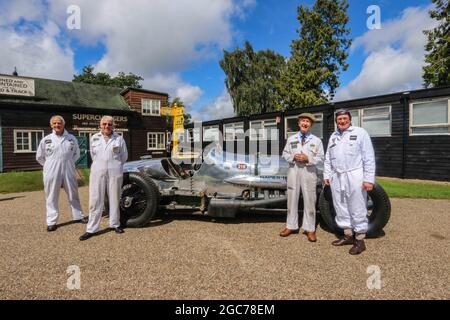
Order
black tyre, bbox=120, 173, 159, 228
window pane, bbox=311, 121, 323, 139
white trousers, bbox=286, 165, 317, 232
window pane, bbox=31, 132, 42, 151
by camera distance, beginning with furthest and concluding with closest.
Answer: window pane, bbox=31, 132, 42, 151, window pane, bbox=311, 121, 323, 139, black tyre, bbox=120, 173, 159, 228, white trousers, bbox=286, 165, 317, 232

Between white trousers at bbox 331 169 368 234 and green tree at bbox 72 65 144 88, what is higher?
green tree at bbox 72 65 144 88

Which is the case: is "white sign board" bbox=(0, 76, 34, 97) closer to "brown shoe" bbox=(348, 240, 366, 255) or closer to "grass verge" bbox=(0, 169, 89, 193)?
"grass verge" bbox=(0, 169, 89, 193)

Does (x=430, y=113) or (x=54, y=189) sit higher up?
(x=430, y=113)

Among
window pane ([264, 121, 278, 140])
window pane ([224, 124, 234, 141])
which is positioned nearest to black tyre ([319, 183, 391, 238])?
window pane ([264, 121, 278, 140])

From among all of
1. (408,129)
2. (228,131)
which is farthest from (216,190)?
(228,131)

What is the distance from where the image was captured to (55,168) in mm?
4324

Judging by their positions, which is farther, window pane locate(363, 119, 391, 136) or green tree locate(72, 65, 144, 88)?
green tree locate(72, 65, 144, 88)

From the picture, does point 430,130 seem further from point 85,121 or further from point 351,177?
point 85,121

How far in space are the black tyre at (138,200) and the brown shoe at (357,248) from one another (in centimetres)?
274

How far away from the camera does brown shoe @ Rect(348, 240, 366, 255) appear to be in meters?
3.16

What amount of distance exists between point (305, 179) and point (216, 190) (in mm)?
1466

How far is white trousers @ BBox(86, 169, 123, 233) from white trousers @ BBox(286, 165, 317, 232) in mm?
2445

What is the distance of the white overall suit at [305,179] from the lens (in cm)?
364

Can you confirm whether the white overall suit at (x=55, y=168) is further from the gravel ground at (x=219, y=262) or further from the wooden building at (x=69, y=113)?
the wooden building at (x=69, y=113)
